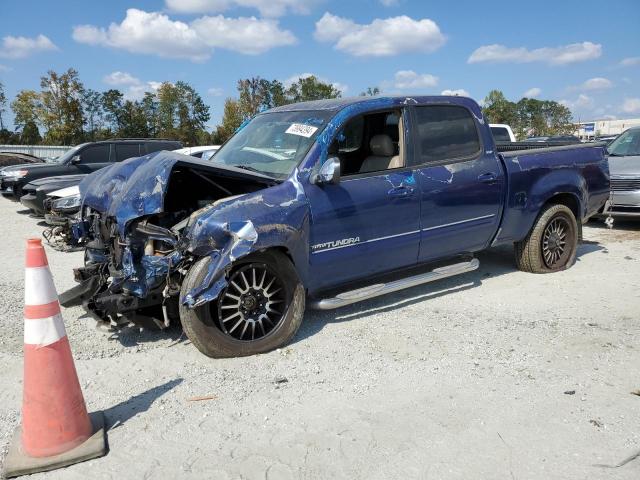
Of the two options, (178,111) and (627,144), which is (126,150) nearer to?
(627,144)

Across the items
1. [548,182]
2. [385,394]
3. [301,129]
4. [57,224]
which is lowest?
[385,394]

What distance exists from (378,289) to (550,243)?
2.79m

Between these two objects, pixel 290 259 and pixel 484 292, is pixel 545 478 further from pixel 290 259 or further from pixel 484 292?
pixel 484 292

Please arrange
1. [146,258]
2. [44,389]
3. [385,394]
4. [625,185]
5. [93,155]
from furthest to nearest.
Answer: [93,155]
[625,185]
[146,258]
[385,394]
[44,389]

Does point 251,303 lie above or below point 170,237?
below

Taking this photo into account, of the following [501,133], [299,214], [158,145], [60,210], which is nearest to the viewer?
[299,214]

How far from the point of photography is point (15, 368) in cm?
382

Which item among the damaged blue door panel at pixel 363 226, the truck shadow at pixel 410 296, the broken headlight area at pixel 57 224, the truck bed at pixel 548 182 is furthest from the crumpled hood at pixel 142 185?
the truck bed at pixel 548 182

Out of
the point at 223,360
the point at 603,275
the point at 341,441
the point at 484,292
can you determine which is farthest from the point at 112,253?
the point at 603,275

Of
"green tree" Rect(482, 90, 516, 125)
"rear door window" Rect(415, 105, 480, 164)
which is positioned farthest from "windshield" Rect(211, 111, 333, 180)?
"green tree" Rect(482, 90, 516, 125)

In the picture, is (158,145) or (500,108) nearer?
(158,145)

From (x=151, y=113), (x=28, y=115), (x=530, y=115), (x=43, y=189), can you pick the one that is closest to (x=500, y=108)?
(x=530, y=115)

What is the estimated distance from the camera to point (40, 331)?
276 cm

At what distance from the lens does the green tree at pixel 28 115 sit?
1772 inches
